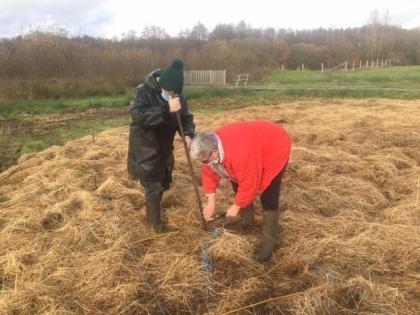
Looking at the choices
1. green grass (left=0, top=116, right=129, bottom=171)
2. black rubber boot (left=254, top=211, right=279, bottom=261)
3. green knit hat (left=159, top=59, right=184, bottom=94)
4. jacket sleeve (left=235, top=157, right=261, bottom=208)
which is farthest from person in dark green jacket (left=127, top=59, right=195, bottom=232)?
green grass (left=0, top=116, right=129, bottom=171)

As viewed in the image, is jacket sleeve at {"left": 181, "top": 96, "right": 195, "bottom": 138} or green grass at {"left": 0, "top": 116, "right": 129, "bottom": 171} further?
green grass at {"left": 0, "top": 116, "right": 129, "bottom": 171}

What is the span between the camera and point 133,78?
23672mm

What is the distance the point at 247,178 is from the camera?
3.15m

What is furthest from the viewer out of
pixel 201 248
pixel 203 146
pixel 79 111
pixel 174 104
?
pixel 79 111

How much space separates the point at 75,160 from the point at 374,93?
47.3ft

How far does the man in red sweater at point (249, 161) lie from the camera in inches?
124

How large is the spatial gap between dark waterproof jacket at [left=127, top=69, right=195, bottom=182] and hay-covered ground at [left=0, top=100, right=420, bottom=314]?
61 cm

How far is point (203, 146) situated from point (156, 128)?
43.7 inches

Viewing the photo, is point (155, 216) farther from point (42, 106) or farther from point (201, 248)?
point (42, 106)

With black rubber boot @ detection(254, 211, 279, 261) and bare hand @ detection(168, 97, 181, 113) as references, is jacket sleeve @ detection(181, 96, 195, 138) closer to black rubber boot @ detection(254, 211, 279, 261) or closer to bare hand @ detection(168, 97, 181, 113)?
bare hand @ detection(168, 97, 181, 113)

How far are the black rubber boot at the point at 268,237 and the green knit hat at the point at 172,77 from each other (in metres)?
Result: 1.39

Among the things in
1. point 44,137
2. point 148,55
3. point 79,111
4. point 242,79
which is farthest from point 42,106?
point 242,79

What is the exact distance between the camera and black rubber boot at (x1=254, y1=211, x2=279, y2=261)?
3.66 m

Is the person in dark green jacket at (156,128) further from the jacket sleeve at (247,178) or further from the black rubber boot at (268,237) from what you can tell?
the black rubber boot at (268,237)
